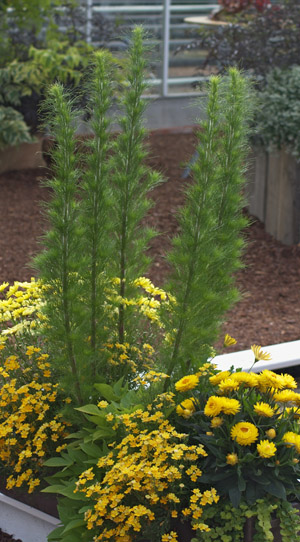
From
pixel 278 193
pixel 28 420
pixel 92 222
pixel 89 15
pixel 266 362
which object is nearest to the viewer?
pixel 92 222

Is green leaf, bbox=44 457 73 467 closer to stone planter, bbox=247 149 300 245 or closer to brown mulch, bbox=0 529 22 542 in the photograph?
brown mulch, bbox=0 529 22 542

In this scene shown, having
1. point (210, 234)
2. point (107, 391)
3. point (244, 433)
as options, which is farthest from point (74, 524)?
point (210, 234)

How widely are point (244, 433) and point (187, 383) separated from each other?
267 millimetres

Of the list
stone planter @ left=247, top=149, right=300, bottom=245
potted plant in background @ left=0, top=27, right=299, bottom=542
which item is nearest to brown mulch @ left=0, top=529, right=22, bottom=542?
potted plant in background @ left=0, top=27, right=299, bottom=542

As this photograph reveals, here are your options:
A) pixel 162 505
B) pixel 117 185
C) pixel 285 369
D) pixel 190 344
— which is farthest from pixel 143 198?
pixel 285 369

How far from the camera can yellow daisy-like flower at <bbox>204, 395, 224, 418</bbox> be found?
239cm

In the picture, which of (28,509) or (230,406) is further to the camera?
(28,509)

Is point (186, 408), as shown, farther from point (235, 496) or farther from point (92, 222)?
point (92, 222)

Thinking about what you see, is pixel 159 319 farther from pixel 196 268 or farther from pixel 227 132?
pixel 227 132

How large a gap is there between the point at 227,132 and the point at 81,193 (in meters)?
0.54

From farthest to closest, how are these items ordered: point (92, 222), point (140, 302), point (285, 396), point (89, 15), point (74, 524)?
point (89, 15), point (140, 302), point (92, 222), point (285, 396), point (74, 524)

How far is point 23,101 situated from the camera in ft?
25.0

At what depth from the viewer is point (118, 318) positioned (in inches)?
115

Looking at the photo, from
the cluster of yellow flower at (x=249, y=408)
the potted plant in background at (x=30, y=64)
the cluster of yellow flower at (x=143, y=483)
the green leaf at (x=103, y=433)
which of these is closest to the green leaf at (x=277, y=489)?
the cluster of yellow flower at (x=249, y=408)
